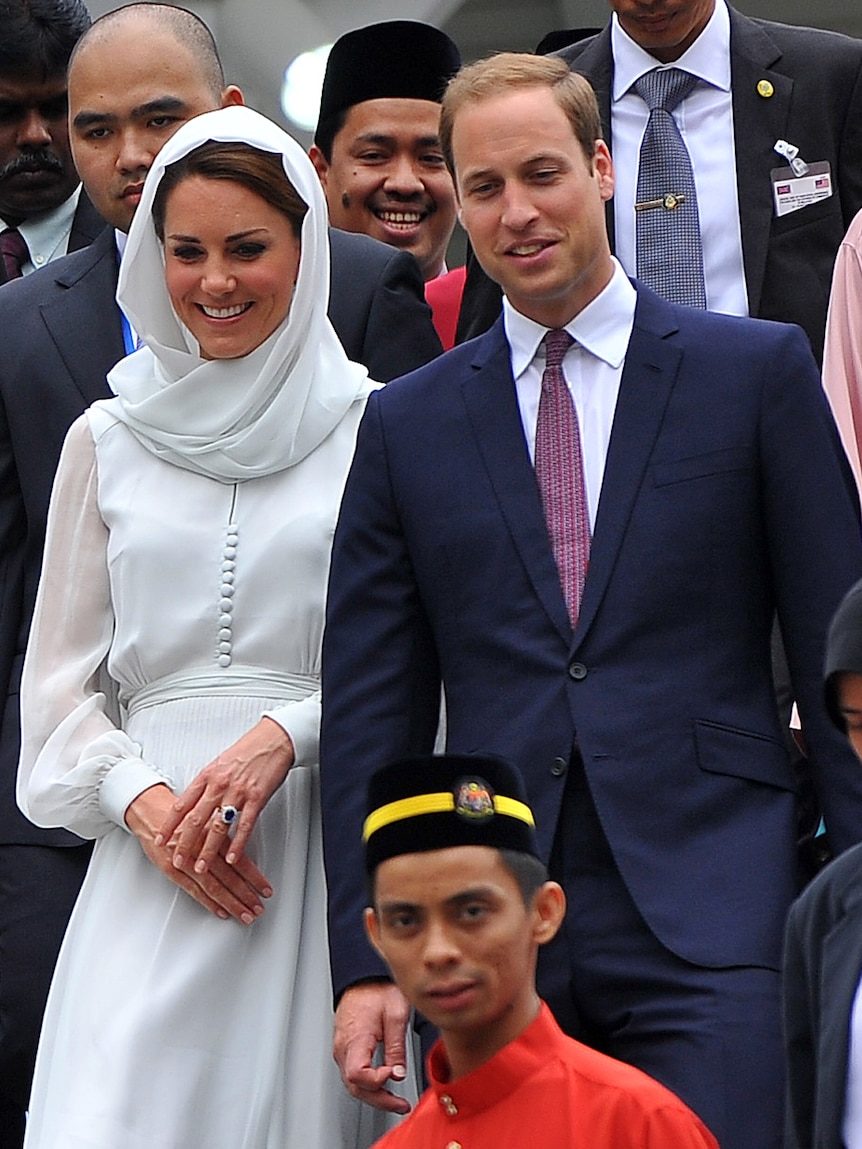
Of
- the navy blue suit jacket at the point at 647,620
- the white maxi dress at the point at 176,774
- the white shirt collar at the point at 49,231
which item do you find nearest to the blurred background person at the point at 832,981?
the navy blue suit jacket at the point at 647,620

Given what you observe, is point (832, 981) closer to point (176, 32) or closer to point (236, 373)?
point (236, 373)

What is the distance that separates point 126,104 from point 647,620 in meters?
1.86

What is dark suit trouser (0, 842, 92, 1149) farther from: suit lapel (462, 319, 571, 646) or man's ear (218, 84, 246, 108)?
man's ear (218, 84, 246, 108)

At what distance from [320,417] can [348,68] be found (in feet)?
5.79

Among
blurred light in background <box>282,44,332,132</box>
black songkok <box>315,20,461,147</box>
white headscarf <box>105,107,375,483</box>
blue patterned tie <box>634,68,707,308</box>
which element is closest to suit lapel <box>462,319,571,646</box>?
white headscarf <box>105,107,375,483</box>

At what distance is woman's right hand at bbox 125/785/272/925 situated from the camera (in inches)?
172

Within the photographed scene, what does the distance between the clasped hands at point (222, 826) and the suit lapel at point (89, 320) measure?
39.4 inches

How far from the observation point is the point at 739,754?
4.11 m

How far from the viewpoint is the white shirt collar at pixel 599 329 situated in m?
4.32

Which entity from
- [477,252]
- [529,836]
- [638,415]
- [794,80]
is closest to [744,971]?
[529,836]

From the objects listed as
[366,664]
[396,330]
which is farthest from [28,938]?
[396,330]

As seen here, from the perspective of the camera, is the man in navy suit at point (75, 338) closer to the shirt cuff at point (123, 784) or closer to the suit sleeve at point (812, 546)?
the shirt cuff at point (123, 784)

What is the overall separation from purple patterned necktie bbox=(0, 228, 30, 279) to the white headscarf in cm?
133

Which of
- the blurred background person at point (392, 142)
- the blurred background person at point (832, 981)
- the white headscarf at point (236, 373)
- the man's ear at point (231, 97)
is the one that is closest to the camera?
the blurred background person at point (832, 981)
